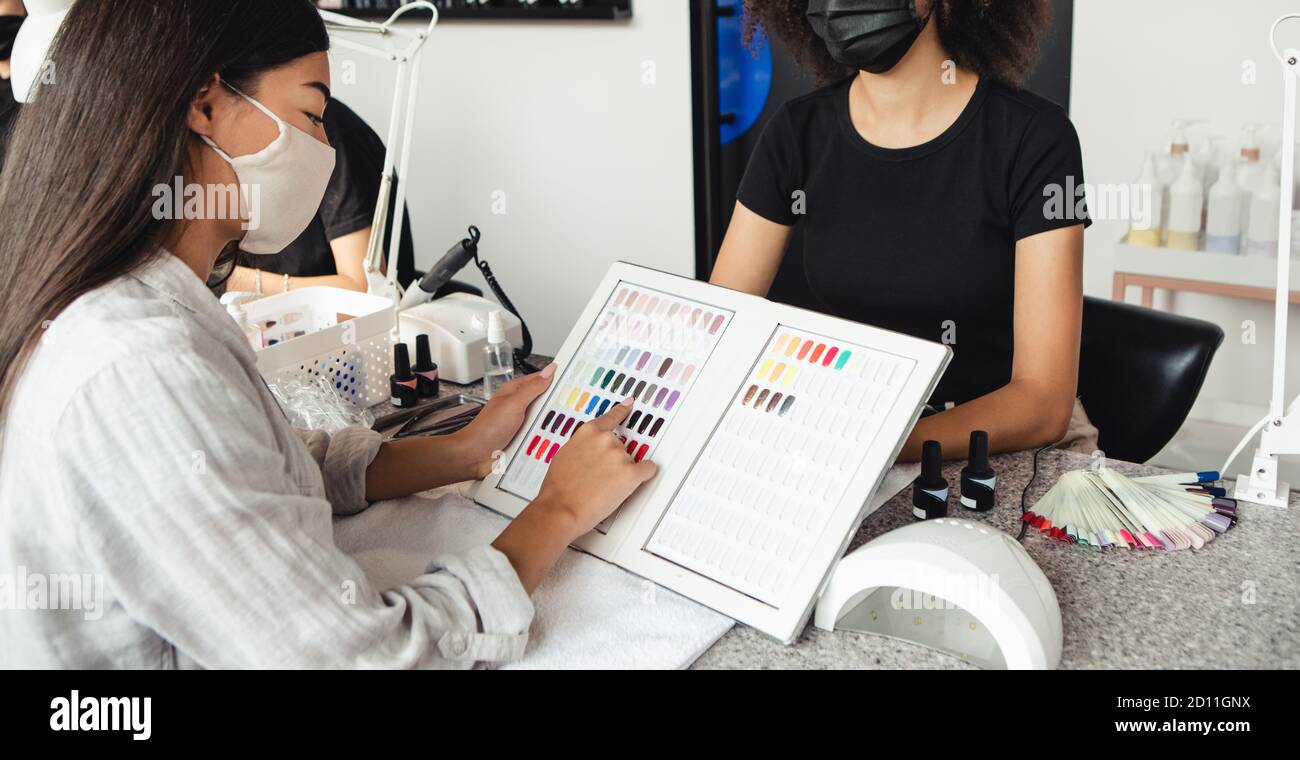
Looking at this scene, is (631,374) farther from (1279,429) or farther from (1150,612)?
(1279,429)

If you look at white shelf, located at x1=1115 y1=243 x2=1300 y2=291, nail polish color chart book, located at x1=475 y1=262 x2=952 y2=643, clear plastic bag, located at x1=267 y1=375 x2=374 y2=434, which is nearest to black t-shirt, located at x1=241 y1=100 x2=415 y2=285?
clear plastic bag, located at x1=267 y1=375 x2=374 y2=434

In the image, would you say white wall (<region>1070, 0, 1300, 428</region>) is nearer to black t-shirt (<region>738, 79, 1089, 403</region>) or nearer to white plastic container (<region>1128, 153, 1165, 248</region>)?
white plastic container (<region>1128, 153, 1165, 248</region>)

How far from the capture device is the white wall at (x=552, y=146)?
3098 mm

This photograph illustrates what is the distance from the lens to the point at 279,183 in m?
1.01

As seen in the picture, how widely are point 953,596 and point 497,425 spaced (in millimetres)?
544

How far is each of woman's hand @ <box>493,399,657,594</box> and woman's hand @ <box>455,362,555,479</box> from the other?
0.40 ft

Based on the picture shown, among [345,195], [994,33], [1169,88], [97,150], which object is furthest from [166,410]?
[1169,88]

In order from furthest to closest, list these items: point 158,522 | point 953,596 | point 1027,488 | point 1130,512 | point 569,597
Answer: point 1027,488
point 1130,512
point 569,597
point 953,596
point 158,522

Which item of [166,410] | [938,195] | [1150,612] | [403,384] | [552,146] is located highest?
[552,146]

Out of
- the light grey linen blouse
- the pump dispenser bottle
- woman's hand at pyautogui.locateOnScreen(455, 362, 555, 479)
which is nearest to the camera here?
the light grey linen blouse

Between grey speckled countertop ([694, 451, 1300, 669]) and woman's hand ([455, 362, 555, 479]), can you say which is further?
woman's hand ([455, 362, 555, 479])

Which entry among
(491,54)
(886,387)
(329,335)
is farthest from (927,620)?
(491,54)

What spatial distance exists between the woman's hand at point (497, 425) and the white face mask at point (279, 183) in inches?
11.1

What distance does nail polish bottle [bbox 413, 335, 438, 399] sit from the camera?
1.54 m
